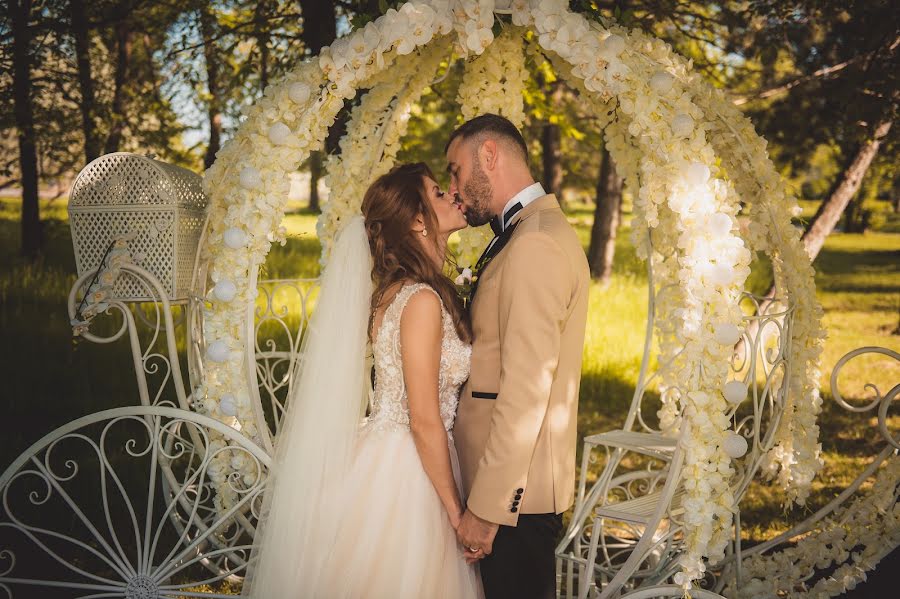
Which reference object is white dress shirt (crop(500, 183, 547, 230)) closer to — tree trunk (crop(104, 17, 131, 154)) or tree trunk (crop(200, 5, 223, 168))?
tree trunk (crop(200, 5, 223, 168))

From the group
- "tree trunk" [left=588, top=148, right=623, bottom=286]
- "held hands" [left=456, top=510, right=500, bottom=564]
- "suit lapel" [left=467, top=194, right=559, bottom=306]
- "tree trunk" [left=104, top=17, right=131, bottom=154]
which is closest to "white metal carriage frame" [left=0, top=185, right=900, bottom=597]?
"held hands" [left=456, top=510, right=500, bottom=564]

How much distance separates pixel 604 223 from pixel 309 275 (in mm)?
4948

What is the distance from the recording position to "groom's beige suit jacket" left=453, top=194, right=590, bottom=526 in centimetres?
267

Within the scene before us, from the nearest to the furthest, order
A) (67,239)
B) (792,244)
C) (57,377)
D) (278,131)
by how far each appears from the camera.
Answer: (278,131)
(792,244)
(57,377)
(67,239)

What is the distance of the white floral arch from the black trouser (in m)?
0.61

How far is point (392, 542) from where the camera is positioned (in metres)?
2.89

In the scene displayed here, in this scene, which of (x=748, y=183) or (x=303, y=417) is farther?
(x=748, y=183)

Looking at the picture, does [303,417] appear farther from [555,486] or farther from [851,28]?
[851,28]

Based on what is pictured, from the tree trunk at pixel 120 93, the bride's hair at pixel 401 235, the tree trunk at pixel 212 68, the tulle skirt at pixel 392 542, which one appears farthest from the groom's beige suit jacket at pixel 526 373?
the tree trunk at pixel 120 93

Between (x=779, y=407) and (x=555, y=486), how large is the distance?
1500 millimetres

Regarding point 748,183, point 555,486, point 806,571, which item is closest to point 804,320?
point 748,183

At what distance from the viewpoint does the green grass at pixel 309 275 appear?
6.50m

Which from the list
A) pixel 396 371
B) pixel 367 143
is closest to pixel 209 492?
pixel 396 371

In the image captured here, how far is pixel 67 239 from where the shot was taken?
14727 mm
